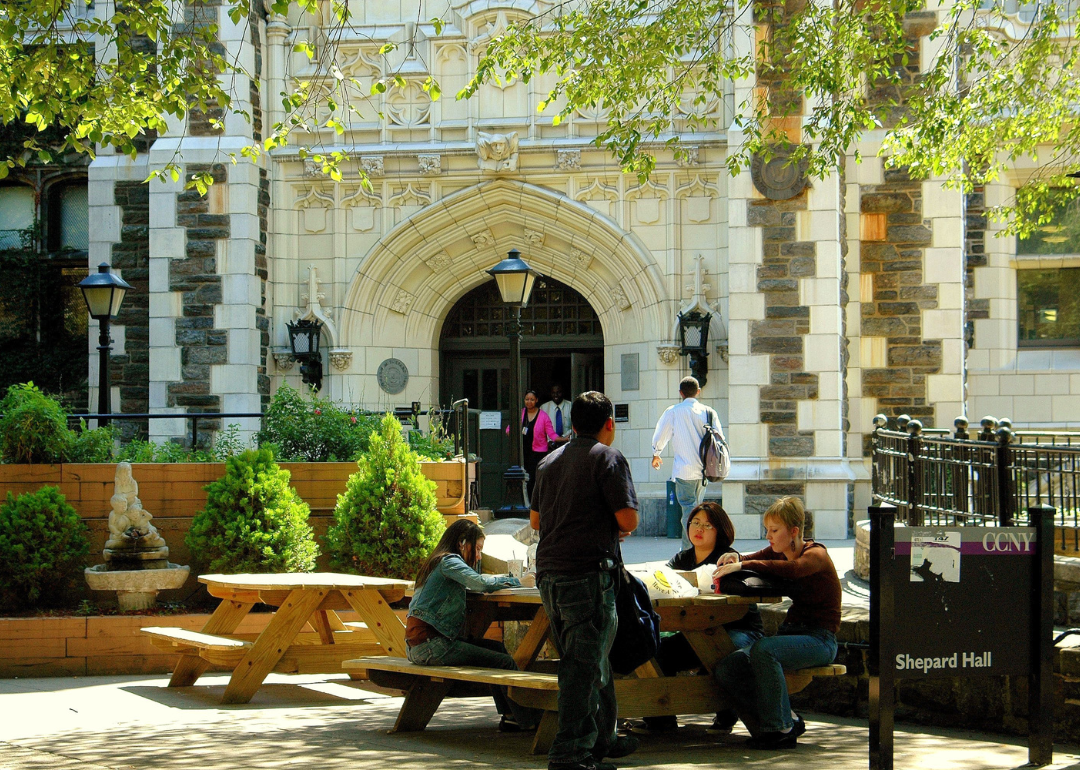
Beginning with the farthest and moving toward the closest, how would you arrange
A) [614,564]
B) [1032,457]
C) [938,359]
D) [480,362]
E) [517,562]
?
1. [480,362]
2. [938,359]
3. [517,562]
4. [1032,457]
5. [614,564]

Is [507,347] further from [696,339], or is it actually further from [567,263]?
[696,339]

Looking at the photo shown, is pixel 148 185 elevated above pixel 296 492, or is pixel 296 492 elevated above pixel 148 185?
pixel 148 185

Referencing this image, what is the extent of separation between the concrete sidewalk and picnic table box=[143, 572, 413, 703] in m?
0.19

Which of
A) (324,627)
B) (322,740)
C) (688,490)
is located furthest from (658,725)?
(688,490)

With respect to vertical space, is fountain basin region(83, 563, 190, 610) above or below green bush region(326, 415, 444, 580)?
below

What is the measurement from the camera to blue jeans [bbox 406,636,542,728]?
559cm

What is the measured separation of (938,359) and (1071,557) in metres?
7.26

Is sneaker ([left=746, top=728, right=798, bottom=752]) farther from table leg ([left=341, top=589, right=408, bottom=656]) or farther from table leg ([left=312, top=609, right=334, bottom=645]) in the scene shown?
table leg ([left=312, top=609, right=334, bottom=645])

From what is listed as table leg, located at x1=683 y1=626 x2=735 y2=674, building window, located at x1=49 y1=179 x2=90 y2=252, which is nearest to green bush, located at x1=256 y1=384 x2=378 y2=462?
table leg, located at x1=683 y1=626 x2=735 y2=674

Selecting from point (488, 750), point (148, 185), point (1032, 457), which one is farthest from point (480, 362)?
point (488, 750)

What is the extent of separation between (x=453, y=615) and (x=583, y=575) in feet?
3.87

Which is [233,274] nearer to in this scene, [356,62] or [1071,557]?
[356,62]

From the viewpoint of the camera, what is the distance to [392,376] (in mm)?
14953

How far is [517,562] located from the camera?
28.2 ft
